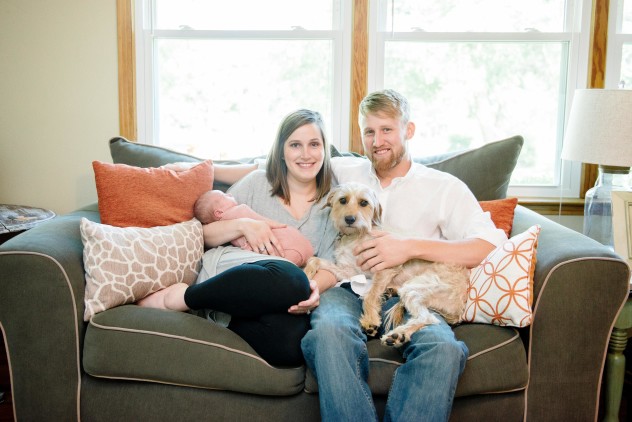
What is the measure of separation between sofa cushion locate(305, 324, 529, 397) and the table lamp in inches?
43.9

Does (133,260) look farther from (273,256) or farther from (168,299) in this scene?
(273,256)

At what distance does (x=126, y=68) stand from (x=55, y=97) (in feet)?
1.45

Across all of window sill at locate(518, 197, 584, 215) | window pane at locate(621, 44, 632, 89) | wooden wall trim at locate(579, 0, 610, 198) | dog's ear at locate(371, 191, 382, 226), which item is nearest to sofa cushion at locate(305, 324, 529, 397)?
dog's ear at locate(371, 191, 382, 226)

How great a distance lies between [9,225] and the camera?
2.75 metres

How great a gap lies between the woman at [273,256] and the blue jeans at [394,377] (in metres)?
0.11

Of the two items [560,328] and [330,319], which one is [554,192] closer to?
[560,328]

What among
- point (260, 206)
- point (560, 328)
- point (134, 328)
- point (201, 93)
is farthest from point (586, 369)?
point (201, 93)

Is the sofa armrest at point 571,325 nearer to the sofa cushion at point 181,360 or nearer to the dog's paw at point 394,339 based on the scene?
the dog's paw at point 394,339

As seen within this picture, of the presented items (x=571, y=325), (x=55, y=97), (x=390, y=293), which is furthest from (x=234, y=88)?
(x=571, y=325)

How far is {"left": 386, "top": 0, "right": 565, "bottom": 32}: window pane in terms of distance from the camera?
11.1ft

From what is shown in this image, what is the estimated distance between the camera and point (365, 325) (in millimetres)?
2074

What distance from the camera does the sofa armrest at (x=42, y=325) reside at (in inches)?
76.2

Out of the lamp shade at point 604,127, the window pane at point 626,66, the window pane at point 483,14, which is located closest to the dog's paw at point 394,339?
the lamp shade at point 604,127

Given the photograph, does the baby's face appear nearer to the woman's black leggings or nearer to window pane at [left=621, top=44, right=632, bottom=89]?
the woman's black leggings
